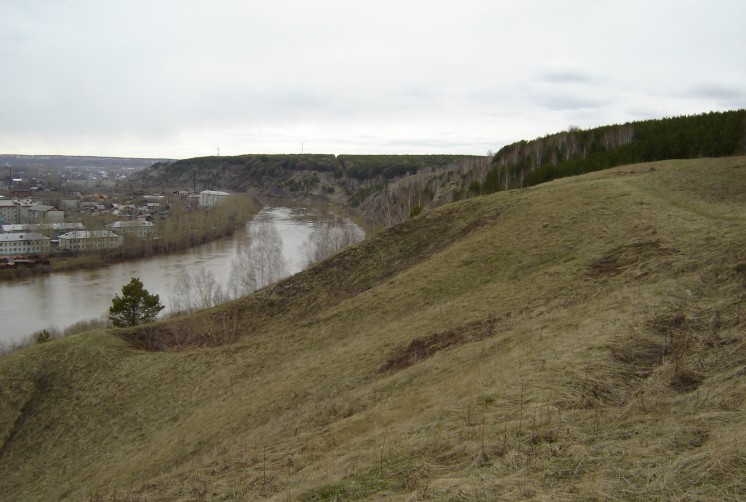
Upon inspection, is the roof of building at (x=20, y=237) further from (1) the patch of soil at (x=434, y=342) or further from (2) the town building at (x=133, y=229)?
(1) the patch of soil at (x=434, y=342)

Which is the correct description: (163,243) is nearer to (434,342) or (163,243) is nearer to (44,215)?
(44,215)

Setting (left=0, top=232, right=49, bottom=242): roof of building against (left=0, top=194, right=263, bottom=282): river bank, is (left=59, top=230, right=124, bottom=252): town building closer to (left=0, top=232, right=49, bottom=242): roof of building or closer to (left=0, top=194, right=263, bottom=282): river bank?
(left=0, top=194, right=263, bottom=282): river bank

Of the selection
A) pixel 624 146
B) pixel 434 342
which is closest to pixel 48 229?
pixel 624 146

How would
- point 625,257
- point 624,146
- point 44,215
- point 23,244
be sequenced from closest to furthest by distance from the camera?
point 625,257
point 624,146
point 23,244
point 44,215

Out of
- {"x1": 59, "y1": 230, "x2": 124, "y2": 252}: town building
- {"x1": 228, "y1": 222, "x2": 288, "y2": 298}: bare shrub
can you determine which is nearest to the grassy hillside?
{"x1": 228, "y1": 222, "x2": 288, "y2": 298}: bare shrub

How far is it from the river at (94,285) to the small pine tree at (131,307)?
677cm

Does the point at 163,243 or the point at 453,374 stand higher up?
the point at 453,374

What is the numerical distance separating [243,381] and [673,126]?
40.4m

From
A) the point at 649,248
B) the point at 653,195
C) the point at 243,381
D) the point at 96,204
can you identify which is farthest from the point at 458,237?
the point at 96,204

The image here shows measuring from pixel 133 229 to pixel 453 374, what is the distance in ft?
196

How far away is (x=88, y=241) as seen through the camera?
55469 mm

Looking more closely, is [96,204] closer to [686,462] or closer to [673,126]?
[673,126]

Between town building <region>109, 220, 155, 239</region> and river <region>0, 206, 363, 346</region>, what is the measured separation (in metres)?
7.33

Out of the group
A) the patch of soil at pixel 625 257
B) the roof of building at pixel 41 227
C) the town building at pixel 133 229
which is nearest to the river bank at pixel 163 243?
the town building at pixel 133 229
